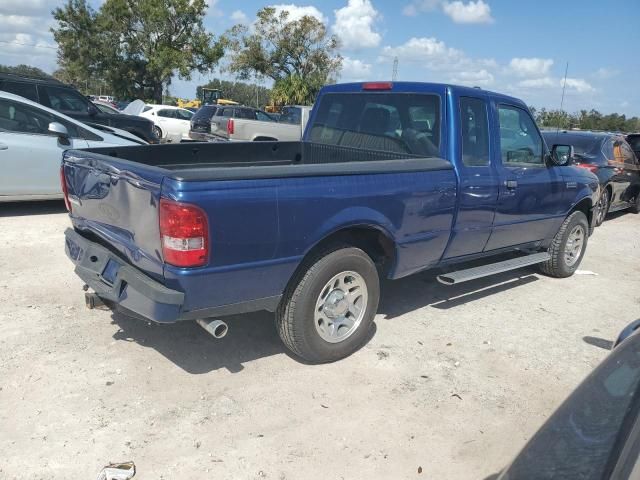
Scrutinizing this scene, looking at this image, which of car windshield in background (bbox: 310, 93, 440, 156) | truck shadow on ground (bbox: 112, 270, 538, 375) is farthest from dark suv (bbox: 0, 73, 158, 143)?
truck shadow on ground (bbox: 112, 270, 538, 375)

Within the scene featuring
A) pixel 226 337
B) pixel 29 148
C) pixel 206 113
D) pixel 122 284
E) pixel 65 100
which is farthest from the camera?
pixel 206 113

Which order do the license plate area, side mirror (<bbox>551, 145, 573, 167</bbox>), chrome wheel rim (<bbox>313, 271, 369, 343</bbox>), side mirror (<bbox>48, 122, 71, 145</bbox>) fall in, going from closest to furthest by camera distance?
1. the license plate area
2. chrome wheel rim (<bbox>313, 271, 369, 343</bbox>)
3. side mirror (<bbox>551, 145, 573, 167</bbox>)
4. side mirror (<bbox>48, 122, 71, 145</bbox>)

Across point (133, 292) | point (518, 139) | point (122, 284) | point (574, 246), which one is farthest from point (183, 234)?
point (574, 246)

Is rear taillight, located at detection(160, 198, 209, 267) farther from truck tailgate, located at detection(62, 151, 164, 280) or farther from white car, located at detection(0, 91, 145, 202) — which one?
white car, located at detection(0, 91, 145, 202)

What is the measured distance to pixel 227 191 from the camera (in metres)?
3.02

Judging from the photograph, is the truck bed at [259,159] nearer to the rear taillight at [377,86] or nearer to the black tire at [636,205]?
the rear taillight at [377,86]

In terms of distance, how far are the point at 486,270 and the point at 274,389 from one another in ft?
7.86

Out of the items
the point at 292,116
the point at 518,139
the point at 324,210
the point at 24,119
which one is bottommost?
the point at 324,210

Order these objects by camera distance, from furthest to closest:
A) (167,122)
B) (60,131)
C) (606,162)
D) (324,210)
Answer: (167,122) → (606,162) → (60,131) → (324,210)

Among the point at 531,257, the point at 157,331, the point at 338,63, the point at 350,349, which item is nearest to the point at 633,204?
the point at 531,257

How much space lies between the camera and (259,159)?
5406mm

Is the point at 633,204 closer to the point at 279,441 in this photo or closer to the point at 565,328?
the point at 565,328

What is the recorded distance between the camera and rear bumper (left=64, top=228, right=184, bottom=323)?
3.05m

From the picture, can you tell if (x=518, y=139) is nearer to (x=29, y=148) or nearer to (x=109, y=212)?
(x=109, y=212)
